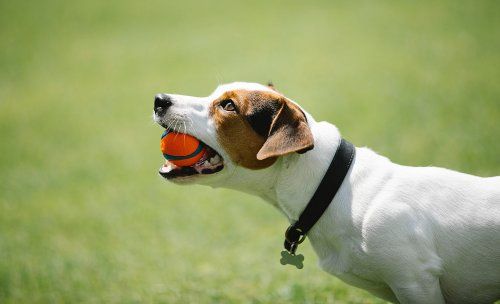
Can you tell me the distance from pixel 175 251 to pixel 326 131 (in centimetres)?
504

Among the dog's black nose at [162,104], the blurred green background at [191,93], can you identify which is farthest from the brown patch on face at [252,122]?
the blurred green background at [191,93]

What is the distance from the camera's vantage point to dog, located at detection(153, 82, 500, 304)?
3.50 m

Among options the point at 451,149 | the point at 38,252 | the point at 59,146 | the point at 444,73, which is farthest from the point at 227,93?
the point at 59,146

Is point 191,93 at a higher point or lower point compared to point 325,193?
lower

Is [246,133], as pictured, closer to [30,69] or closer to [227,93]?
[227,93]

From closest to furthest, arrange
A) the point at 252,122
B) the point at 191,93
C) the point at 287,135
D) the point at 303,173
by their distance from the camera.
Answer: the point at 287,135
the point at 303,173
the point at 252,122
the point at 191,93

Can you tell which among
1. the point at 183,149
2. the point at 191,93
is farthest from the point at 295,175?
the point at 191,93

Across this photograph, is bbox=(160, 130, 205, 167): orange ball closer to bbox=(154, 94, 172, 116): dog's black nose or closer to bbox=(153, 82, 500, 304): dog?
bbox=(153, 82, 500, 304): dog

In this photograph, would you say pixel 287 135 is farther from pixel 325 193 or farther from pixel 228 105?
pixel 228 105

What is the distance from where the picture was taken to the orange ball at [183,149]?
3928 mm

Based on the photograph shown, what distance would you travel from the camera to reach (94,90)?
19.5 m

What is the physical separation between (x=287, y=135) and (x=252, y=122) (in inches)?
15.2

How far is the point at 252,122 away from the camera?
3.89m

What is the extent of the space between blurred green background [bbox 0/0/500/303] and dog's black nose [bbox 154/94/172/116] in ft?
2.97
